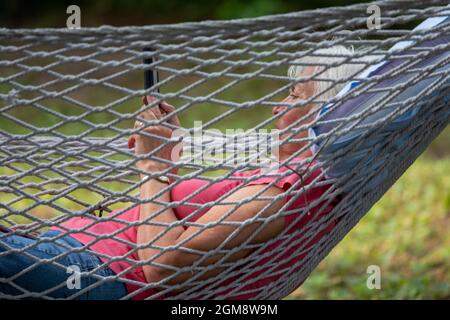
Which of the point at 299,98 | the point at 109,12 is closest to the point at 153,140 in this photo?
the point at 299,98

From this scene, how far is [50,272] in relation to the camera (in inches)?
60.1

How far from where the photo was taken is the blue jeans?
4.89 feet

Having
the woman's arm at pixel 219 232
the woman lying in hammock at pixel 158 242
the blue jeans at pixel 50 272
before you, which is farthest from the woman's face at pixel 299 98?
the blue jeans at pixel 50 272

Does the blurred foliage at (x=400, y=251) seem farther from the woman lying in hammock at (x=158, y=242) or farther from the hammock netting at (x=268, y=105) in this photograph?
the woman lying in hammock at (x=158, y=242)

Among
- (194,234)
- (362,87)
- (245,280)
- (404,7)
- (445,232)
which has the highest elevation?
(404,7)

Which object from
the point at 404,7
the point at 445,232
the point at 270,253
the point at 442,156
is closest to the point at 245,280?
the point at 270,253

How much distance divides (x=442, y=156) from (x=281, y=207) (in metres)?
2.61

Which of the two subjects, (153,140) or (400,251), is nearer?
(153,140)

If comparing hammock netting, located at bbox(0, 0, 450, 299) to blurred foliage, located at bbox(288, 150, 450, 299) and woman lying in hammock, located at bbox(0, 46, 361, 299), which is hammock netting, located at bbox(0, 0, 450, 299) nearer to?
woman lying in hammock, located at bbox(0, 46, 361, 299)

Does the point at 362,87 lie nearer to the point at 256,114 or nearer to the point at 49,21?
the point at 256,114

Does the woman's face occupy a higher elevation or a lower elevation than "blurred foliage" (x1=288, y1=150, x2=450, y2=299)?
higher

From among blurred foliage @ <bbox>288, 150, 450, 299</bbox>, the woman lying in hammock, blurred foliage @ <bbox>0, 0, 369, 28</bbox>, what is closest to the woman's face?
the woman lying in hammock

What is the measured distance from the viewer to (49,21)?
6215mm

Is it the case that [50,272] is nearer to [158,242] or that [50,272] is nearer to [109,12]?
[158,242]
